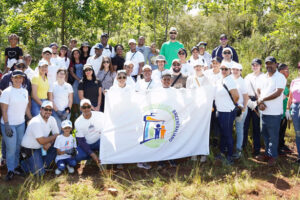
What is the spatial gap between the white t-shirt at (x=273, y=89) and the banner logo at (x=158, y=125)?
6.31 ft

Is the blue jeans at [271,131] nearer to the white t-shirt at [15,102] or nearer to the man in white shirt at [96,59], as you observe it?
the man in white shirt at [96,59]

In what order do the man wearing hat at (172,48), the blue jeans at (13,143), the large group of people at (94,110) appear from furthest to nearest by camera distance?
the man wearing hat at (172,48) < the large group of people at (94,110) < the blue jeans at (13,143)

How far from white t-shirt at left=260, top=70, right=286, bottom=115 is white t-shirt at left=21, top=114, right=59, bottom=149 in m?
4.37

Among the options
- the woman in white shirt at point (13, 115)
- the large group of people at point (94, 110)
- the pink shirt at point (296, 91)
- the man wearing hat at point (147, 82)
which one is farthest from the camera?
the man wearing hat at point (147, 82)

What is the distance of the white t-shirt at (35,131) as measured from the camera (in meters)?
5.80

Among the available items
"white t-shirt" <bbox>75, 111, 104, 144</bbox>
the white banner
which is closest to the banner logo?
the white banner

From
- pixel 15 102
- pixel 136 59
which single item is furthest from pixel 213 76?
pixel 15 102

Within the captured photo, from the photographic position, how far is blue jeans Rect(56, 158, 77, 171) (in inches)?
236

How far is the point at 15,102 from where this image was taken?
18.2 ft

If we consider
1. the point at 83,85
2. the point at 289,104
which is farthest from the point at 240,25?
the point at 83,85

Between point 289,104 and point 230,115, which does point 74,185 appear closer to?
point 230,115

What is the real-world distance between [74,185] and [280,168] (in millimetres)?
4104

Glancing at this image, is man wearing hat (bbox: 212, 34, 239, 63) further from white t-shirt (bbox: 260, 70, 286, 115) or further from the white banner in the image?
the white banner

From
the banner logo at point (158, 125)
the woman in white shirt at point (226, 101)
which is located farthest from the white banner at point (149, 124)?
the woman in white shirt at point (226, 101)
